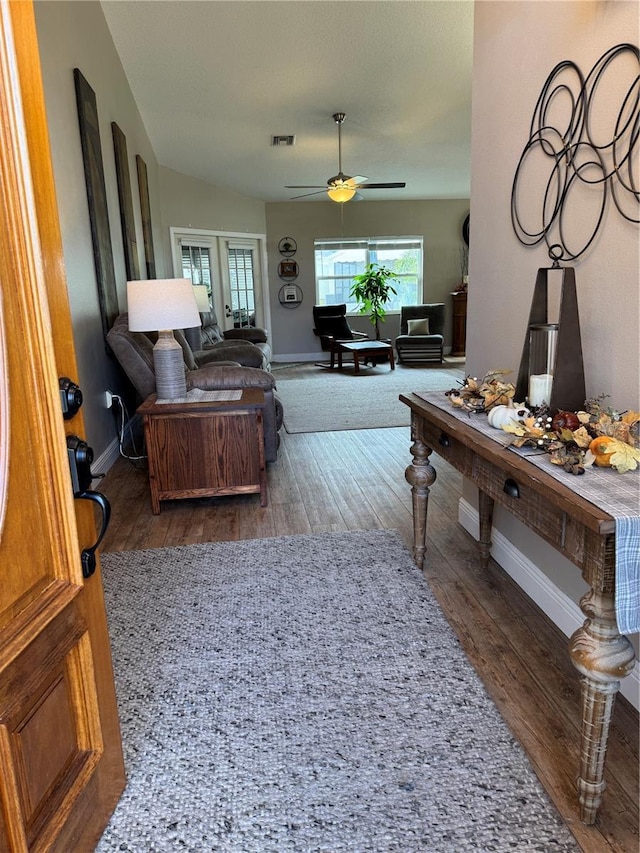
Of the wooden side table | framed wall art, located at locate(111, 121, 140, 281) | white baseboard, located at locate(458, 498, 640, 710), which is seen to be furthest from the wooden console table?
framed wall art, located at locate(111, 121, 140, 281)

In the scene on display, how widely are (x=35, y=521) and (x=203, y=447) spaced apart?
2096mm

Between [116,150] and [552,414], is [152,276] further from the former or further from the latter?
[552,414]

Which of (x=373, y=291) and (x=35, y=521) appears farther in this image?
(x=373, y=291)

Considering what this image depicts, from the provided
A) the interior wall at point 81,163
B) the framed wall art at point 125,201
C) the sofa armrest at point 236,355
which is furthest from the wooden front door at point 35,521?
the sofa armrest at point 236,355

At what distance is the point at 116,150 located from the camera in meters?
4.41

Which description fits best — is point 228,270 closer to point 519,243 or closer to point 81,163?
point 81,163

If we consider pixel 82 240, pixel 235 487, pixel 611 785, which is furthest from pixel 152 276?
pixel 611 785

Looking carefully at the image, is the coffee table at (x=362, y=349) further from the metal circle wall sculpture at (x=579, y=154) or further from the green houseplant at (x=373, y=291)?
the metal circle wall sculpture at (x=579, y=154)

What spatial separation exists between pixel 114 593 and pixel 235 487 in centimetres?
98

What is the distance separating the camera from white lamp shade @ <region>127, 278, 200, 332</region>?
2.85 m

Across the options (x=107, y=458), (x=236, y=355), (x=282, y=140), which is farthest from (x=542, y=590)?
(x=282, y=140)

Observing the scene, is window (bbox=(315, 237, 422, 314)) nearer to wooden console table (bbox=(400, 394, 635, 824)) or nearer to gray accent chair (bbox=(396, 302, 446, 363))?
gray accent chair (bbox=(396, 302, 446, 363))

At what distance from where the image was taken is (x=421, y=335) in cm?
892

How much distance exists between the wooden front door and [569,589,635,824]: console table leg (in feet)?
3.30
